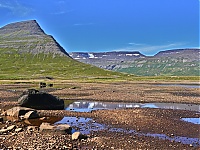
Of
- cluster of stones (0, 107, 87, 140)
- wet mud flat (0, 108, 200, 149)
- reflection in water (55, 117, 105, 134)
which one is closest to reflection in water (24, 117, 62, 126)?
wet mud flat (0, 108, 200, 149)

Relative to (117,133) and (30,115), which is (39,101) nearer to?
(30,115)

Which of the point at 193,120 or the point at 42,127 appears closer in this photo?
the point at 42,127

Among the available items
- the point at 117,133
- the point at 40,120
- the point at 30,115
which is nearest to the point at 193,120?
the point at 117,133

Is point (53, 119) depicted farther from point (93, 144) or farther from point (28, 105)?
point (93, 144)

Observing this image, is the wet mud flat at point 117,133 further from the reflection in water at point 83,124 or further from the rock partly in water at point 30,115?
the rock partly in water at point 30,115

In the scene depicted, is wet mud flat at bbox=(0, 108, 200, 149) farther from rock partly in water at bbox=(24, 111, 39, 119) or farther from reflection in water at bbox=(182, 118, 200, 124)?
rock partly in water at bbox=(24, 111, 39, 119)

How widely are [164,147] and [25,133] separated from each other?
1173cm

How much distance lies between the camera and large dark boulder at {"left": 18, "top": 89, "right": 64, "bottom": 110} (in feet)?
128

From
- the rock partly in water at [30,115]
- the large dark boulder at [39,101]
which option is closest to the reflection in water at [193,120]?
the rock partly in water at [30,115]

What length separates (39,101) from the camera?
130 ft

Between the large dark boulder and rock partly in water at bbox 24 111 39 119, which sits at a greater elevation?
the large dark boulder

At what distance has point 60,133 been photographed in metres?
23.5

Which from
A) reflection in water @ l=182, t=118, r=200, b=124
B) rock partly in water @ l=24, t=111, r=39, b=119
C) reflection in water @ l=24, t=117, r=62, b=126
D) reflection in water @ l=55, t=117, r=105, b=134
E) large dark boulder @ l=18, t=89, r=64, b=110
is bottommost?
reflection in water @ l=182, t=118, r=200, b=124

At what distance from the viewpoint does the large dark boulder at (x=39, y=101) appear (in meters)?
38.9
